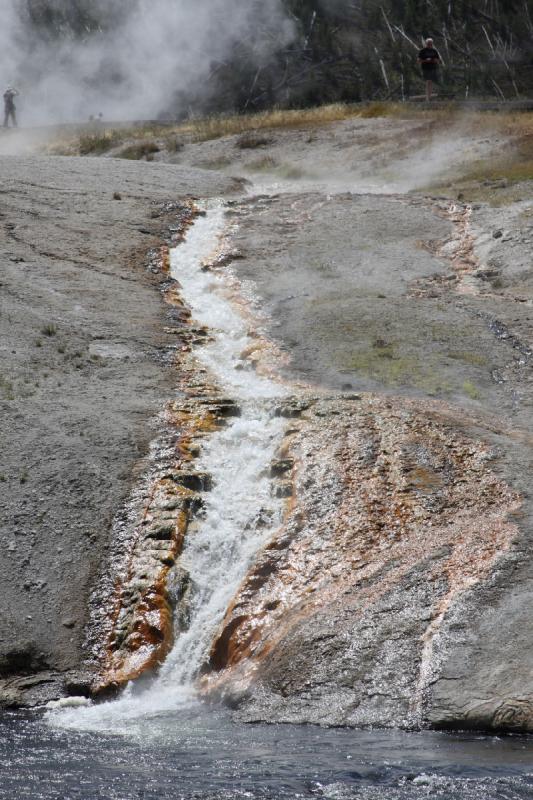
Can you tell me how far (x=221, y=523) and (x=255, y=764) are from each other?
4965mm

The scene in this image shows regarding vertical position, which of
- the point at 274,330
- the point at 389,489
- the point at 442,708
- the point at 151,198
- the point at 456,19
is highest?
the point at 456,19

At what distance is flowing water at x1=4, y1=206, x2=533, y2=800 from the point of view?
8.26 m

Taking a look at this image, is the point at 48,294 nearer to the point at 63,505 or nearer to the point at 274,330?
the point at 274,330

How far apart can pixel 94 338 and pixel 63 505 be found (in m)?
4.81

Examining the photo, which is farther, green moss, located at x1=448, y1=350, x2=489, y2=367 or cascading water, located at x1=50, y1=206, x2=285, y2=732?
green moss, located at x1=448, y1=350, x2=489, y2=367

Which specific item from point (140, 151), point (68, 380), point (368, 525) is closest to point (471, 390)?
point (368, 525)

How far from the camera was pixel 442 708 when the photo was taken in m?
10.1

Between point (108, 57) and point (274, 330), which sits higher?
point (108, 57)

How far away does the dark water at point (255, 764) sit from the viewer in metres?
8.17

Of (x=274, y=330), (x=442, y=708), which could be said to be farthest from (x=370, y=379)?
(x=442, y=708)

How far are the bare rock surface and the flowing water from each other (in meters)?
1.08

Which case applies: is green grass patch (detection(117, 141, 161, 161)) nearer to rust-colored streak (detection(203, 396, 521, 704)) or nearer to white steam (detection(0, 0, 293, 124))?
white steam (detection(0, 0, 293, 124))

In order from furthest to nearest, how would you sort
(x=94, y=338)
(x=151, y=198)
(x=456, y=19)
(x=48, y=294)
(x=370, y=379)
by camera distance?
1. (x=456, y=19)
2. (x=151, y=198)
3. (x=48, y=294)
4. (x=94, y=338)
5. (x=370, y=379)

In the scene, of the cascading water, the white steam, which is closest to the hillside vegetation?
the white steam
